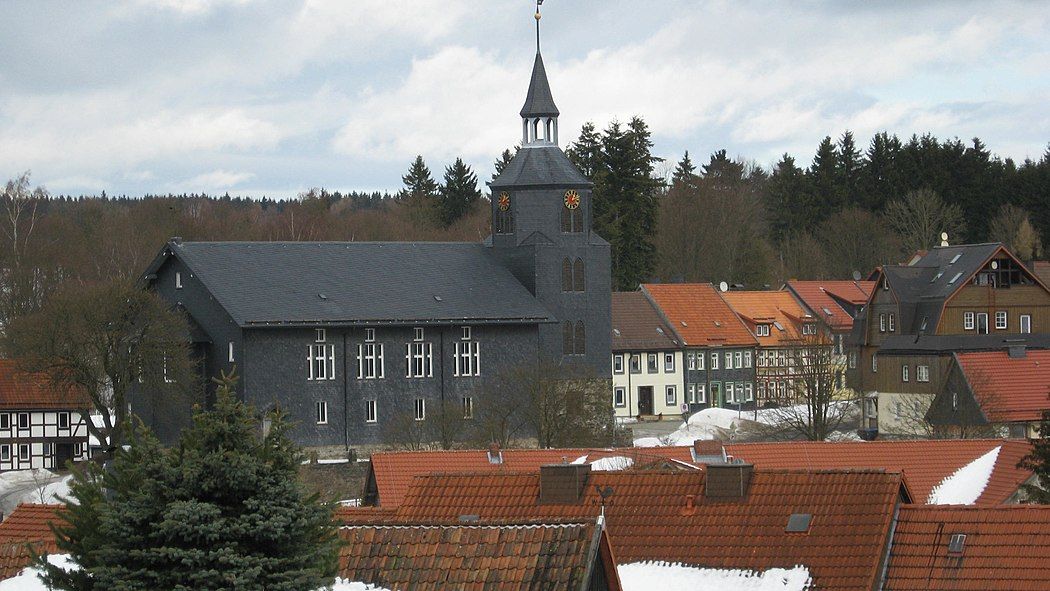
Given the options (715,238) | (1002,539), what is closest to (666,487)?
→ (1002,539)

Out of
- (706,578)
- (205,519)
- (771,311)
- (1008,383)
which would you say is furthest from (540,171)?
(205,519)

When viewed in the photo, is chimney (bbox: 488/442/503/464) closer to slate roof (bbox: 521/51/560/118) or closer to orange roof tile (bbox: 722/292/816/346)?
slate roof (bbox: 521/51/560/118)

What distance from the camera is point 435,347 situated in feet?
214

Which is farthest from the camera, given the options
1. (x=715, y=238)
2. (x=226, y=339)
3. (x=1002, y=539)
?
(x=715, y=238)

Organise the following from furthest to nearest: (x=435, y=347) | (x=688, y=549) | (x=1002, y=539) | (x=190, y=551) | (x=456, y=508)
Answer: (x=435, y=347) < (x=456, y=508) < (x=688, y=549) < (x=1002, y=539) < (x=190, y=551)

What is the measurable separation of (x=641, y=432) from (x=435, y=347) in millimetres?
9236

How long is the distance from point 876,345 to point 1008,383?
729 inches

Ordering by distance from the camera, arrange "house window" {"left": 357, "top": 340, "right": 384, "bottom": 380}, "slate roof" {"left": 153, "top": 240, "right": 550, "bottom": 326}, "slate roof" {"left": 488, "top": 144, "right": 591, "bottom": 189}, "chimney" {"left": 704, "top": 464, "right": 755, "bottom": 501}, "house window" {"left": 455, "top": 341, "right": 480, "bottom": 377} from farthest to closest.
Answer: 1. "slate roof" {"left": 488, "top": 144, "right": 591, "bottom": 189}
2. "house window" {"left": 455, "top": 341, "right": 480, "bottom": 377}
3. "house window" {"left": 357, "top": 340, "right": 384, "bottom": 380}
4. "slate roof" {"left": 153, "top": 240, "right": 550, "bottom": 326}
5. "chimney" {"left": 704, "top": 464, "right": 755, "bottom": 501}

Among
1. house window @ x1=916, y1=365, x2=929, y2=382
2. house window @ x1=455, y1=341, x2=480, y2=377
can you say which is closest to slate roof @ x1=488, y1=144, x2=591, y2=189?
house window @ x1=455, y1=341, x2=480, y2=377

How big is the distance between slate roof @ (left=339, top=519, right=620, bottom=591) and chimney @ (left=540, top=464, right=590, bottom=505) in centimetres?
783

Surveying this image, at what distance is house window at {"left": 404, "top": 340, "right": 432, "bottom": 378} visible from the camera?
212 feet

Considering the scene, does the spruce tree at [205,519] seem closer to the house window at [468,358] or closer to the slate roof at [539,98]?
the house window at [468,358]

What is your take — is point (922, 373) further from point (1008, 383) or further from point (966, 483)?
point (966, 483)

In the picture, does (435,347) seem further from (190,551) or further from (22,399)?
(190,551)
